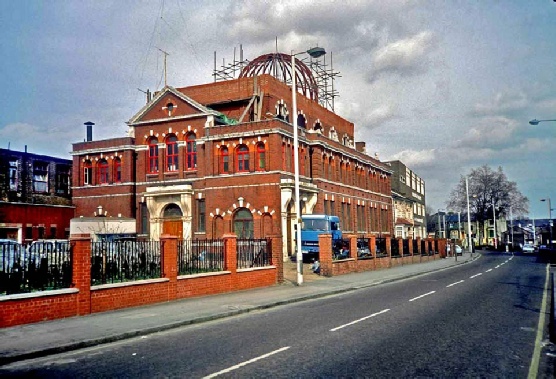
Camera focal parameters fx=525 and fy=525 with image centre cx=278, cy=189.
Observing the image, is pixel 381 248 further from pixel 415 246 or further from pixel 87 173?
pixel 87 173

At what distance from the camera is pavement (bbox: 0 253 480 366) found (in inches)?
407

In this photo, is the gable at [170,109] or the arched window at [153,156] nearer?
the gable at [170,109]

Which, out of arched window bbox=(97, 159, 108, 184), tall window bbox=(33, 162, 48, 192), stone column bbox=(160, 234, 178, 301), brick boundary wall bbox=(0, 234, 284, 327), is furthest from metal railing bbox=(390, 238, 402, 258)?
tall window bbox=(33, 162, 48, 192)

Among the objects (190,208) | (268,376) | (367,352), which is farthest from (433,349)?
(190,208)

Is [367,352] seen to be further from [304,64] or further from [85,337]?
[304,64]

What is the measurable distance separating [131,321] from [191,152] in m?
30.5

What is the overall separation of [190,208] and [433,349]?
3386 cm

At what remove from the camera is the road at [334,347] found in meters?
8.00

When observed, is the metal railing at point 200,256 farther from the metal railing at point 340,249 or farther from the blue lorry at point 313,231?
the blue lorry at point 313,231

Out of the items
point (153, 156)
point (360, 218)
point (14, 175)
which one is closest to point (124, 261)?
point (153, 156)

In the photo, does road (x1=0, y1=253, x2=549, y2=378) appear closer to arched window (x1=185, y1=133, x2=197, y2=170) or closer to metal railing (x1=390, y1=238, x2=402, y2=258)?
metal railing (x1=390, y1=238, x2=402, y2=258)

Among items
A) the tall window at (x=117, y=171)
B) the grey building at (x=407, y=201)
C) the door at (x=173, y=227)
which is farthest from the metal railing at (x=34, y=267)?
the grey building at (x=407, y=201)

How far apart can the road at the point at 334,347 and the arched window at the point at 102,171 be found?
34.1m

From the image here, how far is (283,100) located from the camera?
160ft
